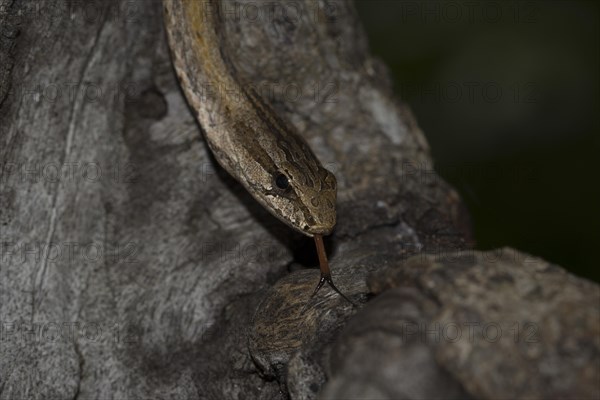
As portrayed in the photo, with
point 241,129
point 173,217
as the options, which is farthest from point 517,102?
point 173,217

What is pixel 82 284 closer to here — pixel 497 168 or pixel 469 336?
pixel 469 336

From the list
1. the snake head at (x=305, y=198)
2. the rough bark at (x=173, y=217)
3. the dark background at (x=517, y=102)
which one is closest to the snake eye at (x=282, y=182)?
the snake head at (x=305, y=198)

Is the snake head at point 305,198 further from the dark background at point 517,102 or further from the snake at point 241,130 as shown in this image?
the dark background at point 517,102

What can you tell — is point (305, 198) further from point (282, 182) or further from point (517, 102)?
point (517, 102)

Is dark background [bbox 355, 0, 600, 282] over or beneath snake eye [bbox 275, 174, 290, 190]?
beneath

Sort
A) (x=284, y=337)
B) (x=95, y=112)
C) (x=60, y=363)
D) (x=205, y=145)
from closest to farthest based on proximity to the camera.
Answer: (x=284, y=337), (x=60, y=363), (x=95, y=112), (x=205, y=145)

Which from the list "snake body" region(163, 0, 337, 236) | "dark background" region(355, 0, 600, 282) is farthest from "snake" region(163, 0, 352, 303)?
"dark background" region(355, 0, 600, 282)

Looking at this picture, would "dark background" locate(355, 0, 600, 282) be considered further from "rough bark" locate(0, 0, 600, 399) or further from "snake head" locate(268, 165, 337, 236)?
"snake head" locate(268, 165, 337, 236)

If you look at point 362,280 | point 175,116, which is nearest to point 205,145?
point 175,116
